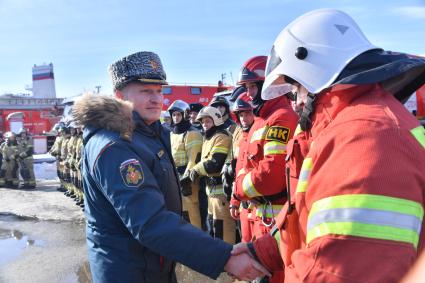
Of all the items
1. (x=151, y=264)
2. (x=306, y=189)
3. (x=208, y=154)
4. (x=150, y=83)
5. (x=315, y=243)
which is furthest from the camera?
(x=208, y=154)

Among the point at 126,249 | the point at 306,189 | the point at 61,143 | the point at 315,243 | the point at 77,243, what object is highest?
the point at 306,189

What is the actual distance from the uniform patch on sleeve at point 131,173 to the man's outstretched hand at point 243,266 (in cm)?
61

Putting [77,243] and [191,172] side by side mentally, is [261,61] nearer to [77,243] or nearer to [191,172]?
[191,172]

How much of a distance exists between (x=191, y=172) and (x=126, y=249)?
3.65m

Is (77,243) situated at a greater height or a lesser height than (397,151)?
lesser

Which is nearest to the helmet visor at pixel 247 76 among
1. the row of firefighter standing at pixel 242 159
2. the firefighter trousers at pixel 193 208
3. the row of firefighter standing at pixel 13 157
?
the row of firefighter standing at pixel 242 159

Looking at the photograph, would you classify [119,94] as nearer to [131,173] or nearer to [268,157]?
[131,173]

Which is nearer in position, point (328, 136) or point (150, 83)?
point (328, 136)

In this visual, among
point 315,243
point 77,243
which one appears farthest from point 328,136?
point 77,243

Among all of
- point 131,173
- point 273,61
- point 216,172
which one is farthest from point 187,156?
point 273,61

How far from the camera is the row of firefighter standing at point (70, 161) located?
1030 centimetres

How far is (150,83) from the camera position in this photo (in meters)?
2.43

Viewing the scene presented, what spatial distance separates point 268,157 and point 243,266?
1317 mm

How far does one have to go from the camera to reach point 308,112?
1576 mm
